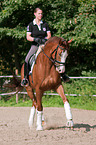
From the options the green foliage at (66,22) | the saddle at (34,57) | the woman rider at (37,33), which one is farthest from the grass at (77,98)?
the saddle at (34,57)

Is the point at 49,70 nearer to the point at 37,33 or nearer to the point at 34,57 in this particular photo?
the point at 34,57

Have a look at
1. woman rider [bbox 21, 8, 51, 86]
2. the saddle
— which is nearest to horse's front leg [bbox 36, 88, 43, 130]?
the saddle

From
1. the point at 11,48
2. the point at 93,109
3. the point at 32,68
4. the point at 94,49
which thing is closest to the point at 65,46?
the point at 32,68

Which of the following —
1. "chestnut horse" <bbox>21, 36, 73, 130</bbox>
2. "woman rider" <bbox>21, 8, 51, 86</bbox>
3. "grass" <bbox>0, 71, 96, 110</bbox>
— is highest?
"woman rider" <bbox>21, 8, 51, 86</bbox>

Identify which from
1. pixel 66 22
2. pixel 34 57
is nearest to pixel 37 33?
pixel 34 57

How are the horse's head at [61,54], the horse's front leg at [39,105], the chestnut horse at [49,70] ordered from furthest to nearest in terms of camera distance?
1. the horse's front leg at [39,105]
2. the chestnut horse at [49,70]
3. the horse's head at [61,54]

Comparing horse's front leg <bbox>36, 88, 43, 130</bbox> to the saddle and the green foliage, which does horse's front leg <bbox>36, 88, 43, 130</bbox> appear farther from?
the green foliage

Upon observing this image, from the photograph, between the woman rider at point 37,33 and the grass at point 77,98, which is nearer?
the woman rider at point 37,33

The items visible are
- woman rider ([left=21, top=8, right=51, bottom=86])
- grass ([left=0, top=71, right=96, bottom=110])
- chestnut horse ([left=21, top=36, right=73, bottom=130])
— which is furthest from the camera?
grass ([left=0, top=71, right=96, bottom=110])

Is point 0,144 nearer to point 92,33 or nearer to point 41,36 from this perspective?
point 41,36

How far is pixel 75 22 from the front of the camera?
14578 millimetres

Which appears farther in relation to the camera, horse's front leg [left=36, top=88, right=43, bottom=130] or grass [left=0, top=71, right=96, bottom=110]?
grass [left=0, top=71, right=96, bottom=110]

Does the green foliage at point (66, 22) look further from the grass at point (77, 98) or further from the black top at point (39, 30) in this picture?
the black top at point (39, 30)

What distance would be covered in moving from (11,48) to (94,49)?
6.15 metres
